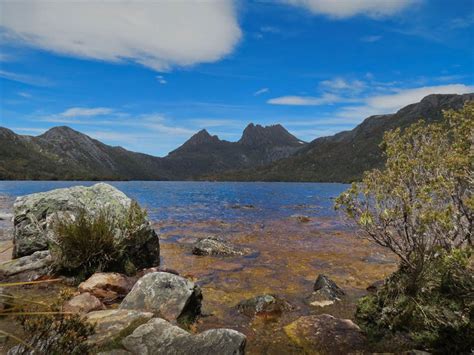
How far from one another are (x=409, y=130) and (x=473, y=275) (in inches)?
178

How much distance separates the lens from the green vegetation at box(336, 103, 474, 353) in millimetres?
7031

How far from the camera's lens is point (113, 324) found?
23.1 ft

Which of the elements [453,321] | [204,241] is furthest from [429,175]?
[204,241]

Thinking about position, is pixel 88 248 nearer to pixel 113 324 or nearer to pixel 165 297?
pixel 165 297

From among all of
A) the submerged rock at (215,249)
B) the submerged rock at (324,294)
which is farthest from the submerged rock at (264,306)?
the submerged rock at (215,249)

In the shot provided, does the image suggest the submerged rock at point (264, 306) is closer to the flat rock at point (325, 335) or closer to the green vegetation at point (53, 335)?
the flat rock at point (325, 335)

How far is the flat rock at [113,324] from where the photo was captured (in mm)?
6348

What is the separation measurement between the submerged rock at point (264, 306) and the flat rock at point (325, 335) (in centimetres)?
128

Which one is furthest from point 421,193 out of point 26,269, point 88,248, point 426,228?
point 26,269

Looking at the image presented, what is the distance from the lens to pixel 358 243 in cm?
2350

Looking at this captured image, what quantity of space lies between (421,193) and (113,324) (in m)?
7.63

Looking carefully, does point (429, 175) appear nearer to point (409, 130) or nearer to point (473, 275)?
point (409, 130)

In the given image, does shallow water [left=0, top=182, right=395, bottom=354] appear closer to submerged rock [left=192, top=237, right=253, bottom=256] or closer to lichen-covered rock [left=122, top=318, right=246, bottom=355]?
submerged rock [left=192, top=237, right=253, bottom=256]

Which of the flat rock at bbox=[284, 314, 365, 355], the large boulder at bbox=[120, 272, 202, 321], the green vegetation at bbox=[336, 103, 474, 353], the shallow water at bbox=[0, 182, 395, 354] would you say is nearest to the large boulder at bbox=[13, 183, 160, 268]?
the shallow water at bbox=[0, 182, 395, 354]
